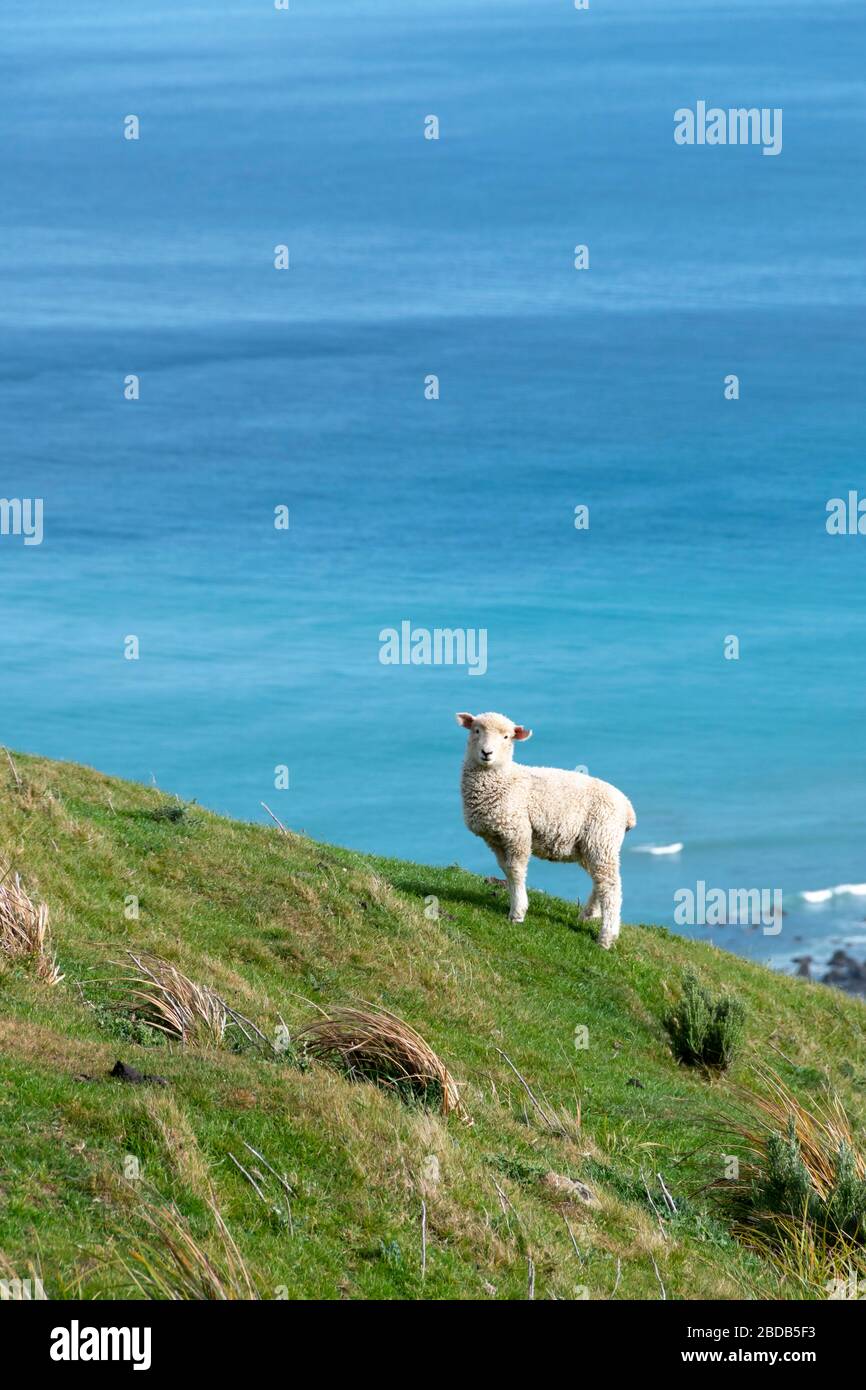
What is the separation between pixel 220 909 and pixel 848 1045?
960 centimetres

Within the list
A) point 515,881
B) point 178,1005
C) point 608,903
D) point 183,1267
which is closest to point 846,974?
point 608,903

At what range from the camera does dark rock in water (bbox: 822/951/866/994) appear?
58088 millimetres

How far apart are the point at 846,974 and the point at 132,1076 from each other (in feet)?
166

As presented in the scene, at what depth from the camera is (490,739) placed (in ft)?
70.1

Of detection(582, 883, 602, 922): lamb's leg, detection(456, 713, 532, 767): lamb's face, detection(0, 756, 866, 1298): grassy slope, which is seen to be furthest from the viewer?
detection(582, 883, 602, 922): lamb's leg

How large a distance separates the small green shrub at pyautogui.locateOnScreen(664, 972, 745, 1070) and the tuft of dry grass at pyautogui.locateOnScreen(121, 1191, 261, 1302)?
420 inches

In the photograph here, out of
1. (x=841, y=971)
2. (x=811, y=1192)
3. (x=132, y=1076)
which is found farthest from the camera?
(x=841, y=971)

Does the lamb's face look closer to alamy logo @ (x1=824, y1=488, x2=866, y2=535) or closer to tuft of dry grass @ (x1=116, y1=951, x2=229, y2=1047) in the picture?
tuft of dry grass @ (x1=116, y1=951, x2=229, y2=1047)

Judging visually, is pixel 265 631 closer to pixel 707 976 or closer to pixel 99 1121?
pixel 707 976

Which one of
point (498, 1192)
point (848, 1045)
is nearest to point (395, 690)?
point (848, 1045)

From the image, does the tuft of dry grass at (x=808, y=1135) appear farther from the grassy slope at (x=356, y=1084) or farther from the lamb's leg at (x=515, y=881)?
the lamb's leg at (x=515, y=881)
